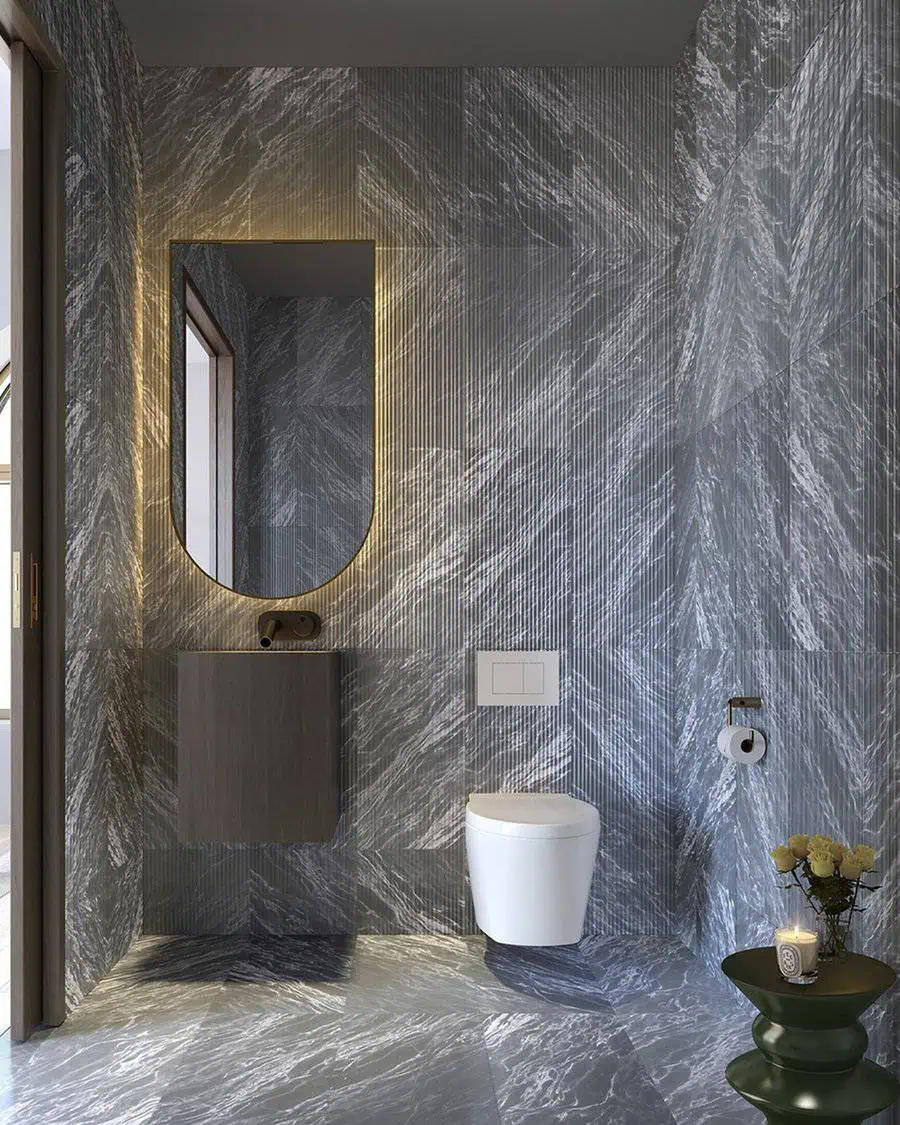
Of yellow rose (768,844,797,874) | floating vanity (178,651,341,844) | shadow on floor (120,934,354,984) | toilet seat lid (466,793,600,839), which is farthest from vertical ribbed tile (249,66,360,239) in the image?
yellow rose (768,844,797,874)

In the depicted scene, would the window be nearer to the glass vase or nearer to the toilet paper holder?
the toilet paper holder

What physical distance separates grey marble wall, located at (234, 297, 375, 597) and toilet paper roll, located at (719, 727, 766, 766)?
49.5 inches

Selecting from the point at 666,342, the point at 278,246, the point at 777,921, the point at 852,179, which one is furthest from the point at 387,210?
the point at 777,921

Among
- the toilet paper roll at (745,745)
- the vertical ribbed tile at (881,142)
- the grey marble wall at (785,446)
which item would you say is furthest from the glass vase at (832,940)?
the vertical ribbed tile at (881,142)

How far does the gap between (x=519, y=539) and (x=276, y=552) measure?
0.73 metres

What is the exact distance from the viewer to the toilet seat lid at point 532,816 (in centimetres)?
258

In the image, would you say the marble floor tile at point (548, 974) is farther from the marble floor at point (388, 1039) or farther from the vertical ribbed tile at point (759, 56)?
→ the vertical ribbed tile at point (759, 56)

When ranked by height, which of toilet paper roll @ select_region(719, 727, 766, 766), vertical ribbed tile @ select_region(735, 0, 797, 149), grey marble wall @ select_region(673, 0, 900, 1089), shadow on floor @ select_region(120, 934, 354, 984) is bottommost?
shadow on floor @ select_region(120, 934, 354, 984)

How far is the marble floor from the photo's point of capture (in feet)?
6.63

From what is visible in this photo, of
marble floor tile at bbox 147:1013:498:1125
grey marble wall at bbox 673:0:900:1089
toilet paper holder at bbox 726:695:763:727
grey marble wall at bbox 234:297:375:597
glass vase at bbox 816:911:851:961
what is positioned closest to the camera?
glass vase at bbox 816:911:851:961

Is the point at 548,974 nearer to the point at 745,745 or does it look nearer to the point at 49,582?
the point at 745,745

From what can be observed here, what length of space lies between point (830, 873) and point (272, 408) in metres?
2.05

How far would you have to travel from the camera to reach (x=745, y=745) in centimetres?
237

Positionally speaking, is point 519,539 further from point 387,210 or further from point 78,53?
point 78,53
